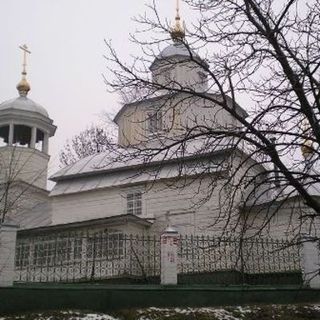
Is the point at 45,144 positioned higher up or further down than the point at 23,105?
further down

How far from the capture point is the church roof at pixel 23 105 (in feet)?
90.2

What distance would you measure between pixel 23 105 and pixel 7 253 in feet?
55.9

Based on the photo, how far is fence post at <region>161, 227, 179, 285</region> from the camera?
1305 centimetres

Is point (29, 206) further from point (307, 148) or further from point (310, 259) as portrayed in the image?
point (307, 148)

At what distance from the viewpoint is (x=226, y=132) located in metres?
8.59

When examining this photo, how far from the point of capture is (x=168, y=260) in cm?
1314

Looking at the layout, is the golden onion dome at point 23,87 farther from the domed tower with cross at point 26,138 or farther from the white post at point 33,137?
the white post at point 33,137

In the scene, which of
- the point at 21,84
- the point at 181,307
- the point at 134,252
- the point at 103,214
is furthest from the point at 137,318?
the point at 21,84

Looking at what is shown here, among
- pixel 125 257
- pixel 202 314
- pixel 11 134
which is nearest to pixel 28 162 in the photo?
pixel 11 134

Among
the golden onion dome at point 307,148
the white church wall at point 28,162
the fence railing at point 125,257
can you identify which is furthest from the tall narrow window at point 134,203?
the golden onion dome at point 307,148

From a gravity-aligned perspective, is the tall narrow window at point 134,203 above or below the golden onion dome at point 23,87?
below

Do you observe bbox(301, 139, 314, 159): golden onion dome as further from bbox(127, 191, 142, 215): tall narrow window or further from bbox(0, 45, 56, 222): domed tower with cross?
bbox(0, 45, 56, 222): domed tower with cross

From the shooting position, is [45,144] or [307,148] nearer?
[307,148]

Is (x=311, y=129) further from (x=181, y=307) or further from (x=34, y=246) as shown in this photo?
(x=34, y=246)
